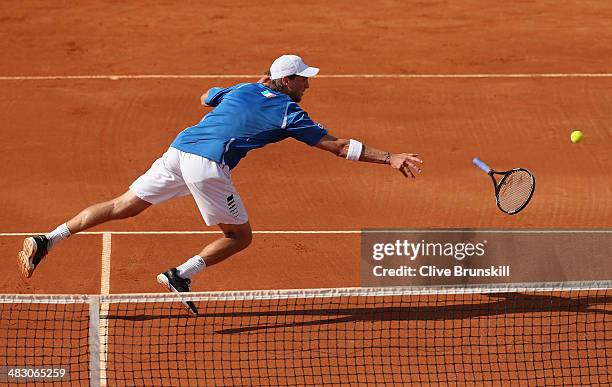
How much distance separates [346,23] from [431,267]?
30.0 feet

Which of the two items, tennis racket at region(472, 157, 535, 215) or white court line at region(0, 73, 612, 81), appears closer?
tennis racket at region(472, 157, 535, 215)

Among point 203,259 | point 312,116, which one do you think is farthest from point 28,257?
point 312,116

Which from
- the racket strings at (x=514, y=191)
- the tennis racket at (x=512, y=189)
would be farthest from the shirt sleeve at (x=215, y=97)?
the racket strings at (x=514, y=191)

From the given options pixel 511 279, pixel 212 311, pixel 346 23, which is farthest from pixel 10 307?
pixel 346 23

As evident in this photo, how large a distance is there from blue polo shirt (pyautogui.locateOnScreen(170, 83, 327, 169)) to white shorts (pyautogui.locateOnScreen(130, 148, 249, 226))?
89mm

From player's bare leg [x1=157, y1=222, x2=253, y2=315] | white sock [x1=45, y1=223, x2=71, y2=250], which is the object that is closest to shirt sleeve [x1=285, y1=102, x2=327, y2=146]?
player's bare leg [x1=157, y1=222, x2=253, y2=315]

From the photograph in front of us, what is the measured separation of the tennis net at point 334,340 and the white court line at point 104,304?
0.03m

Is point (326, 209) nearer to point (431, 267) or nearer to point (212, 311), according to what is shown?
point (431, 267)

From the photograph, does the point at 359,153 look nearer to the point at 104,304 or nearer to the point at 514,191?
the point at 514,191

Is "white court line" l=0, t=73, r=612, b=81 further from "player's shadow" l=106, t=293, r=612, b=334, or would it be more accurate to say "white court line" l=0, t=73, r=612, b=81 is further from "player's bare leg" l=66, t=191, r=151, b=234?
"player's bare leg" l=66, t=191, r=151, b=234

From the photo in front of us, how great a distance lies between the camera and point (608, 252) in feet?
42.6

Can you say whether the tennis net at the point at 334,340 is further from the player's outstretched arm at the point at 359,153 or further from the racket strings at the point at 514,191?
the player's outstretched arm at the point at 359,153

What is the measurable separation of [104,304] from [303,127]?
2600 mm

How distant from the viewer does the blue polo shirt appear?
10.5m
